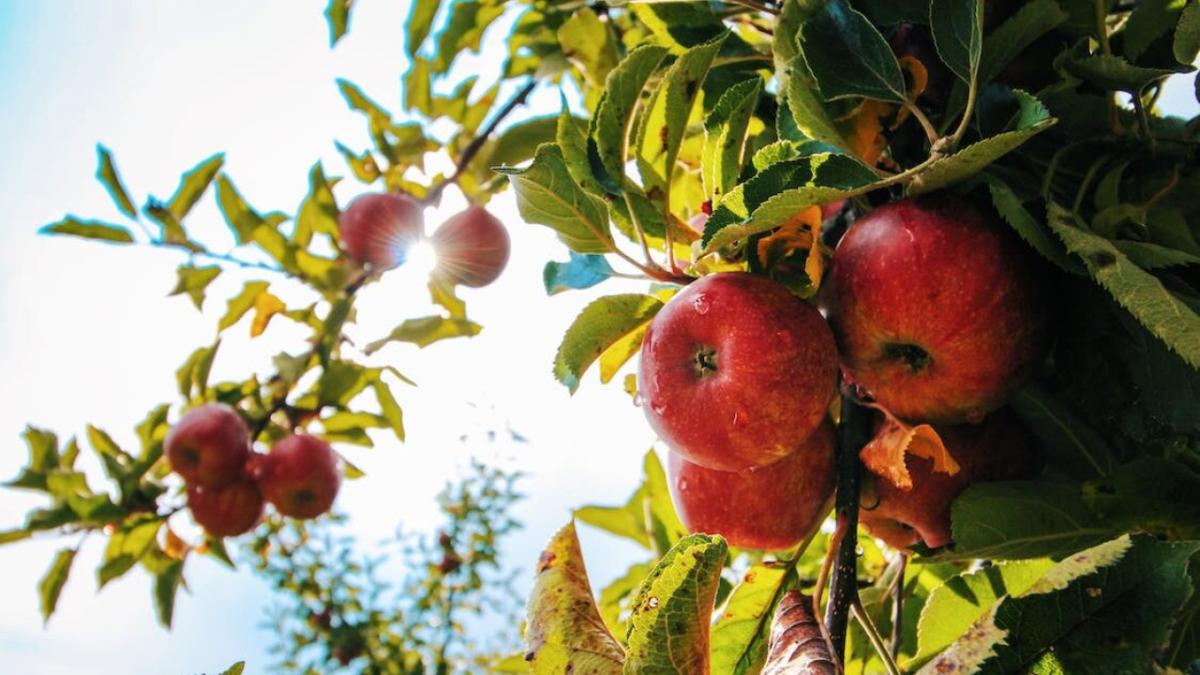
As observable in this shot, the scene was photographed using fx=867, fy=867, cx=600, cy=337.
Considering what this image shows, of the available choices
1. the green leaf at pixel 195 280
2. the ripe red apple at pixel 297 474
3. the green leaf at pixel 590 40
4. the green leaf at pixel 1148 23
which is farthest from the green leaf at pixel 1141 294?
the green leaf at pixel 195 280

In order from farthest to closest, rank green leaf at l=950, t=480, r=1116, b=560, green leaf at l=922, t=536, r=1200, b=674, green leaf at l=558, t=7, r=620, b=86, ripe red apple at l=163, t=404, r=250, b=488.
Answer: ripe red apple at l=163, t=404, r=250, b=488 < green leaf at l=558, t=7, r=620, b=86 < green leaf at l=950, t=480, r=1116, b=560 < green leaf at l=922, t=536, r=1200, b=674

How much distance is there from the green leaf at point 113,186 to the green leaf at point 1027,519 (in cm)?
200

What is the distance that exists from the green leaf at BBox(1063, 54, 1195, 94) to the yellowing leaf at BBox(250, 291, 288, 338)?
6.01 feet

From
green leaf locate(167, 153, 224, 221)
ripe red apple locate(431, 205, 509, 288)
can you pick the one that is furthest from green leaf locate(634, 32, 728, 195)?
green leaf locate(167, 153, 224, 221)

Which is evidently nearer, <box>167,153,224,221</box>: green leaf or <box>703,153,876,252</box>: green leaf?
<box>703,153,876,252</box>: green leaf

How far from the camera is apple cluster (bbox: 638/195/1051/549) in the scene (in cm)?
72

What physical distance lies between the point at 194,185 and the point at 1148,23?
1958 millimetres

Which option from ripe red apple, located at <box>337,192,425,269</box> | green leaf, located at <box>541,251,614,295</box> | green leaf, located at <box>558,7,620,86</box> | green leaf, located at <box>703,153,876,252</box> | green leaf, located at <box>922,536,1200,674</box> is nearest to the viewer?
green leaf, located at <box>922,536,1200,674</box>

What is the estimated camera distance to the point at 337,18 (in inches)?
69.8

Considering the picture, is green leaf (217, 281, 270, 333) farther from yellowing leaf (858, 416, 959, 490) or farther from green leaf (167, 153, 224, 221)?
yellowing leaf (858, 416, 959, 490)

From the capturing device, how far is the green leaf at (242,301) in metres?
2.12

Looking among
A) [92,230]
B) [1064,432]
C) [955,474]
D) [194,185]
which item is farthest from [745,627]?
[92,230]

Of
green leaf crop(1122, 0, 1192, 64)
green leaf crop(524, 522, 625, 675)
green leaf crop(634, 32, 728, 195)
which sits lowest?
green leaf crop(524, 522, 625, 675)

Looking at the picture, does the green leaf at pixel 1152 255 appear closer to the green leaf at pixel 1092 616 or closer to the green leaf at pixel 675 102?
the green leaf at pixel 1092 616
